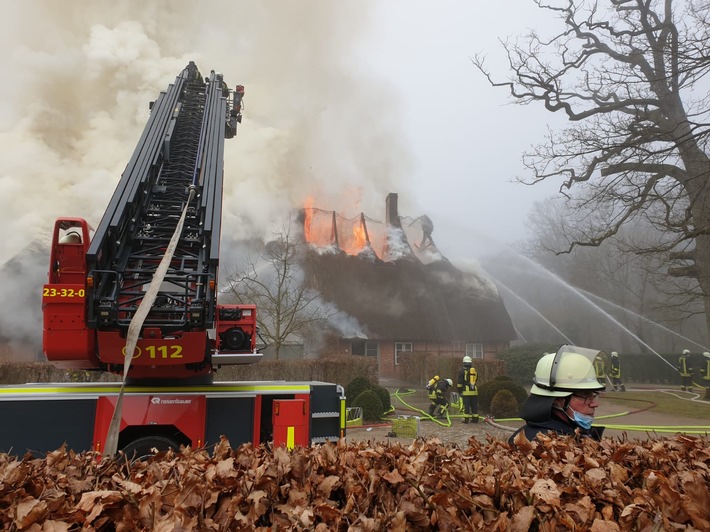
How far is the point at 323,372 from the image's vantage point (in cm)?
1856

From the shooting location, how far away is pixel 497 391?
48.9ft

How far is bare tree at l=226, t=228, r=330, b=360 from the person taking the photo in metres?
20.9

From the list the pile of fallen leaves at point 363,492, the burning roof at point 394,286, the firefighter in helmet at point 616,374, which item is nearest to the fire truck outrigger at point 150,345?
the pile of fallen leaves at point 363,492

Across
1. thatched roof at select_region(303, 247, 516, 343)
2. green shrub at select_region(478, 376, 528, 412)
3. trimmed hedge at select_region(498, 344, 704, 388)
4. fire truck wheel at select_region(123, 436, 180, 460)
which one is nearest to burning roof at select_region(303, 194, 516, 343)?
thatched roof at select_region(303, 247, 516, 343)

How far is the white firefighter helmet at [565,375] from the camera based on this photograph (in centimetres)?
346

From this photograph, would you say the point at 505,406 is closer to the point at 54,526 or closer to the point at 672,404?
the point at 672,404

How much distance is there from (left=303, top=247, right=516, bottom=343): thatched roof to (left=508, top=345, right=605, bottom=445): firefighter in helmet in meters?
27.3

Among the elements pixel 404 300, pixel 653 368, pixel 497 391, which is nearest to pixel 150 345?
pixel 497 391

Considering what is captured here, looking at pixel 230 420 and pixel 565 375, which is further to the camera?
pixel 230 420

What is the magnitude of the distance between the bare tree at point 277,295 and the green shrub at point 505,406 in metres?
8.35

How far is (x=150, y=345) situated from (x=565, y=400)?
4393mm

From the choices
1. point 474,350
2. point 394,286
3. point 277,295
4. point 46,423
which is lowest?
point 474,350

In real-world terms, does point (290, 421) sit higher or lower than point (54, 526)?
lower

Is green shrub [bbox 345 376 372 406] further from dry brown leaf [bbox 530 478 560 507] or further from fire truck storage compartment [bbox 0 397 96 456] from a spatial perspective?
dry brown leaf [bbox 530 478 560 507]
